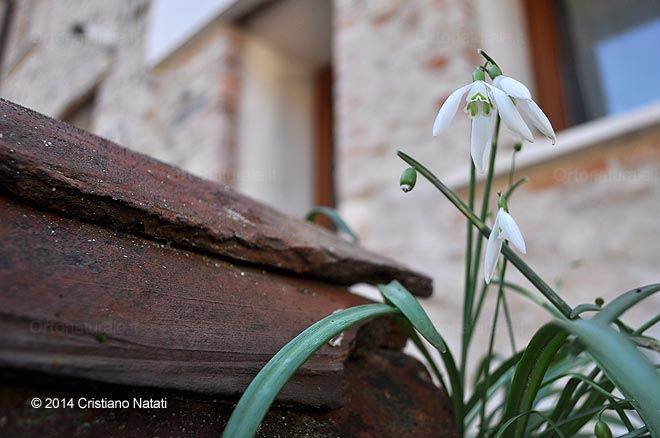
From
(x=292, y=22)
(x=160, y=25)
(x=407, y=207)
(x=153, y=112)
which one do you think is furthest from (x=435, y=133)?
(x=160, y=25)

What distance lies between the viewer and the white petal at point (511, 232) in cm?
48

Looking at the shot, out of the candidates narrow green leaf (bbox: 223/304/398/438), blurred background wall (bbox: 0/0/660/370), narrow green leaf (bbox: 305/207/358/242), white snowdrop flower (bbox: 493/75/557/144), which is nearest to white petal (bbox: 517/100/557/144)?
white snowdrop flower (bbox: 493/75/557/144)

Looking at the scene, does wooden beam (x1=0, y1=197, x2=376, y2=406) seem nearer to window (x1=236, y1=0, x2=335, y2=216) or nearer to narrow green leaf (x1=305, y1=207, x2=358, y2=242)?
narrow green leaf (x1=305, y1=207, x2=358, y2=242)

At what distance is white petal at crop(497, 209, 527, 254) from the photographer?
18.8 inches

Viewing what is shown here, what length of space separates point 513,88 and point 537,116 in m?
0.03

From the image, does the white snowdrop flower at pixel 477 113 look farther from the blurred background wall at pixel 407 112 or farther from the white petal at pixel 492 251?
the blurred background wall at pixel 407 112

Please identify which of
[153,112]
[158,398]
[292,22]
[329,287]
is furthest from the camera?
[153,112]

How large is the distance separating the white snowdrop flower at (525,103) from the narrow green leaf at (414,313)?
0.20 m

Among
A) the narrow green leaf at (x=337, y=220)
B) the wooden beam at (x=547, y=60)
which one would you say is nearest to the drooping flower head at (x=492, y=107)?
the narrow green leaf at (x=337, y=220)

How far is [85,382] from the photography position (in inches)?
14.6

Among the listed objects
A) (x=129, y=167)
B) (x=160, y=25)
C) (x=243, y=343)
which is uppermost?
(x=160, y=25)

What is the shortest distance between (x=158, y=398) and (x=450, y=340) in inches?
56.0

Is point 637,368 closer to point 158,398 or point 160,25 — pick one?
point 158,398

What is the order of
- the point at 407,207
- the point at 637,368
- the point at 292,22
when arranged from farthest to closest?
1. the point at 292,22
2. the point at 407,207
3. the point at 637,368
